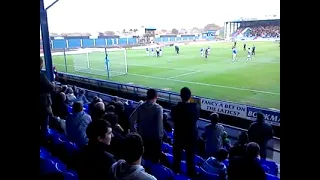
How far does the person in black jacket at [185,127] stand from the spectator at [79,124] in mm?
710

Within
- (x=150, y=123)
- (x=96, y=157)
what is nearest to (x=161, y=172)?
(x=150, y=123)

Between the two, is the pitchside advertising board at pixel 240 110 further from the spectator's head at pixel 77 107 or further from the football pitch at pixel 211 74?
the spectator's head at pixel 77 107

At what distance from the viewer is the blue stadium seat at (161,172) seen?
2.18 metres

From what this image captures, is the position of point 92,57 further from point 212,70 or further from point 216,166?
point 216,166

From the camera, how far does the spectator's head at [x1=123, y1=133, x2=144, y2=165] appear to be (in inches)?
56.9

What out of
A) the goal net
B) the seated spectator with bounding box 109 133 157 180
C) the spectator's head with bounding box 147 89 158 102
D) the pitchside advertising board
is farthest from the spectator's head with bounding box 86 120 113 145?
the goal net

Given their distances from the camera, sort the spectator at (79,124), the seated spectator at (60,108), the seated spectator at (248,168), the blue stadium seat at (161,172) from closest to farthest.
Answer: the seated spectator at (248,168)
the blue stadium seat at (161,172)
the spectator at (79,124)
the seated spectator at (60,108)

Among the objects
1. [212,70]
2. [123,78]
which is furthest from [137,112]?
[212,70]

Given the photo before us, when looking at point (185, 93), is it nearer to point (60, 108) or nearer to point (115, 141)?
point (115, 141)

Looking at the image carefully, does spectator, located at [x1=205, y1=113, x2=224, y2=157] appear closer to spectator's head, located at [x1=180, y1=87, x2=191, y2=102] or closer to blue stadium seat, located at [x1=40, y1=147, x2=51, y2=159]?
spectator's head, located at [x1=180, y1=87, x2=191, y2=102]

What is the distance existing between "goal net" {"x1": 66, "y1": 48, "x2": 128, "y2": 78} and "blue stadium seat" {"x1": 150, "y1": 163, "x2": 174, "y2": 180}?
10915mm

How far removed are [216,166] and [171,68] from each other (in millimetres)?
12626

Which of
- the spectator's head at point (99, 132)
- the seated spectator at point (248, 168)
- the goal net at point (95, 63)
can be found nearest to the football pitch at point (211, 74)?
the goal net at point (95, 63)
